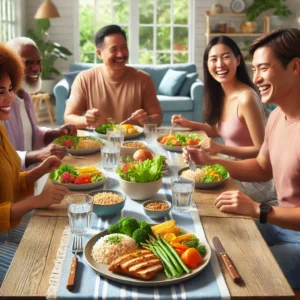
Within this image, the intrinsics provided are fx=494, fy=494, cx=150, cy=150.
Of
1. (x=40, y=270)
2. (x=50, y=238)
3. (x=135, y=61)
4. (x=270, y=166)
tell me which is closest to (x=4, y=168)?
(x=50, y=238)

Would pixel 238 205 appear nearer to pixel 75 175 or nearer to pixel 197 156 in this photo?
pixel 197 156

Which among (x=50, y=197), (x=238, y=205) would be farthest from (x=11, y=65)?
(x=238, y=205)

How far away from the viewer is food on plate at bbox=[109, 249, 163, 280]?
3.92ft

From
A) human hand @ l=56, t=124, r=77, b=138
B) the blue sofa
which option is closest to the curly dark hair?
human hand @ l=56, t=124, r=77, b=138

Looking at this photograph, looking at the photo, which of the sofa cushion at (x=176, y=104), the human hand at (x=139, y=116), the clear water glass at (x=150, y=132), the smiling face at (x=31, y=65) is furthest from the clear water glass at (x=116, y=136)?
the sofa cushion at (x=176, y=104)

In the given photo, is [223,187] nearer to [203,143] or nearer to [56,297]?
[203,143]

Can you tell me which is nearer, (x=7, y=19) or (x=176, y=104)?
(x=176, y=104)

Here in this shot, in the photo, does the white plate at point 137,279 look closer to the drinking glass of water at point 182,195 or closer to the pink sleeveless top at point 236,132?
the drinking glass of water at point 182,195

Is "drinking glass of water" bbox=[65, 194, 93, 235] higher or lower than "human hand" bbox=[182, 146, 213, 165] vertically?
lower

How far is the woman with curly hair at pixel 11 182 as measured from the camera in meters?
1.69

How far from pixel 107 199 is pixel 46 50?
622 centimetres

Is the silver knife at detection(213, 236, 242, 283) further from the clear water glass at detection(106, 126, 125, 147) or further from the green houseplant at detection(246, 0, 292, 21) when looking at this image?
the green houseplant at detection(246, 0, 292, 21)

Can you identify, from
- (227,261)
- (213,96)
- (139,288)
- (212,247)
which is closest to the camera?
(139,288)

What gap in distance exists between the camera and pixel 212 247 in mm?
1407
